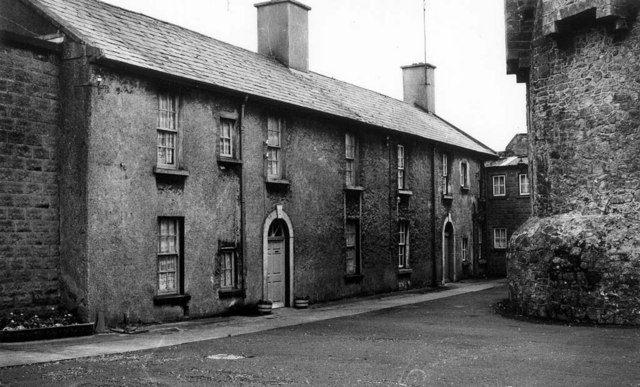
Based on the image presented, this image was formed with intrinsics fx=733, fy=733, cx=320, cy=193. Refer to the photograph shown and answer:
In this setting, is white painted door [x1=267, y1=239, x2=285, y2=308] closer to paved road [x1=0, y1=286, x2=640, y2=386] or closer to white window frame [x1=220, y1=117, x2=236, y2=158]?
white window frame [x1=220, y1=117, x2=236, y2=158]

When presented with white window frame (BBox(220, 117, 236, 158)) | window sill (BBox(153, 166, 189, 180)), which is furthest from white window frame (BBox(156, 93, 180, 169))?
white window frame (BBox(220, 117, 236, 158))

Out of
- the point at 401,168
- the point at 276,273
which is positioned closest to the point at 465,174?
the point at 401,168

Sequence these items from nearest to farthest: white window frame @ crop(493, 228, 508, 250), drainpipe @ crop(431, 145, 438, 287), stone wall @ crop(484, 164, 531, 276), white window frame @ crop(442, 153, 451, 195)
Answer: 1. drainpipe @ crop(431, 145, 438, 287)
2. white window frame @ crop(442, 153, 451, 195)
3. stone wall @ crop(484, 164, 531, 276)
4. white window frame @ crop(493, 228, 508, 250)

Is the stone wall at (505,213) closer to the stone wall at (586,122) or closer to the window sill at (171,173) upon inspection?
the stone wall at (586,122)

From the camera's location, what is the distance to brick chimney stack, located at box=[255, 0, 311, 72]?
25.7m

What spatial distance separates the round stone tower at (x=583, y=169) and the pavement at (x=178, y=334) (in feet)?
17.4

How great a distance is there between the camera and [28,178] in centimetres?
1492

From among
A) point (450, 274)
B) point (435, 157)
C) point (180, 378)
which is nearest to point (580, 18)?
point (180, 378)

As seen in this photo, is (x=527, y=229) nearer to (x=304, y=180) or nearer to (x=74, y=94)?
(x=304, y=180)

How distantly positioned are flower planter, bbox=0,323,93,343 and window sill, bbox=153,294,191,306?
6.80ft

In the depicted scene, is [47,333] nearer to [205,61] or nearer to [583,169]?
[205,61]

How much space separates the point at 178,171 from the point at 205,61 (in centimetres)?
403

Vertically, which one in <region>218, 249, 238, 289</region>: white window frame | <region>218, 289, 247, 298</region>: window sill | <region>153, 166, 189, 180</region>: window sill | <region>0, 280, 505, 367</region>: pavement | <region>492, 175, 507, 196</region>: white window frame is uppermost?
<region>492, 175, 507, 196</region>: white window frame

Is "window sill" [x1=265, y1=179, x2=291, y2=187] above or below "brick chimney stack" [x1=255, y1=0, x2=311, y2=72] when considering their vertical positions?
below
